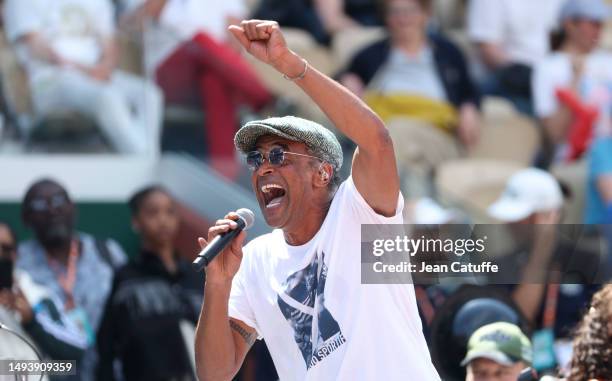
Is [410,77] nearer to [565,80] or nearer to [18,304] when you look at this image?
[565,80]

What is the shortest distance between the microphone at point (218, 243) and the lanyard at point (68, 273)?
2686 millimetres

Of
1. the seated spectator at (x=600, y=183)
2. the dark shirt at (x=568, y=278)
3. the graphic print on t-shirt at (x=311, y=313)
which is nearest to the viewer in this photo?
the graphic print on t-shirt at (x=311, y=313)

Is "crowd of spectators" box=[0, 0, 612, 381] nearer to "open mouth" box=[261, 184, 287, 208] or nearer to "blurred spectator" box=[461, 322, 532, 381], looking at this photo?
"blurred spectator" box=[461, 322, 532, 381]

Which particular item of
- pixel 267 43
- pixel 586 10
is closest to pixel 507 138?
pixel 586 10

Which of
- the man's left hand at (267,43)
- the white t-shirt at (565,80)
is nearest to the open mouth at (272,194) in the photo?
the man's left hand at (267,43)

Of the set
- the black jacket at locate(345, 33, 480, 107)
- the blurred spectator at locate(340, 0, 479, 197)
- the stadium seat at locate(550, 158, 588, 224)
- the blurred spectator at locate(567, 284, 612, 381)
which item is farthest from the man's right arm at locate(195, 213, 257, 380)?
the black jacket at locate(345, 33, 480, 107)

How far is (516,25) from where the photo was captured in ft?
31.7

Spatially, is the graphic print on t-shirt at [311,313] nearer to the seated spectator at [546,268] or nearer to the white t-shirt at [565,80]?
the seated spectator at [546,268]

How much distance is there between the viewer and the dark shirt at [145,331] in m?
6.79

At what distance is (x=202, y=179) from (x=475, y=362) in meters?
2.98

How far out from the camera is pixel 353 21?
960 centimetres

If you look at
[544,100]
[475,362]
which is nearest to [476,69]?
[544,100]

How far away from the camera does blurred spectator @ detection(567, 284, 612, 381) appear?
12.2 ft

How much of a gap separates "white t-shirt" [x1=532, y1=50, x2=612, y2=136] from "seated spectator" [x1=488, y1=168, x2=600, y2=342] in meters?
1.53
